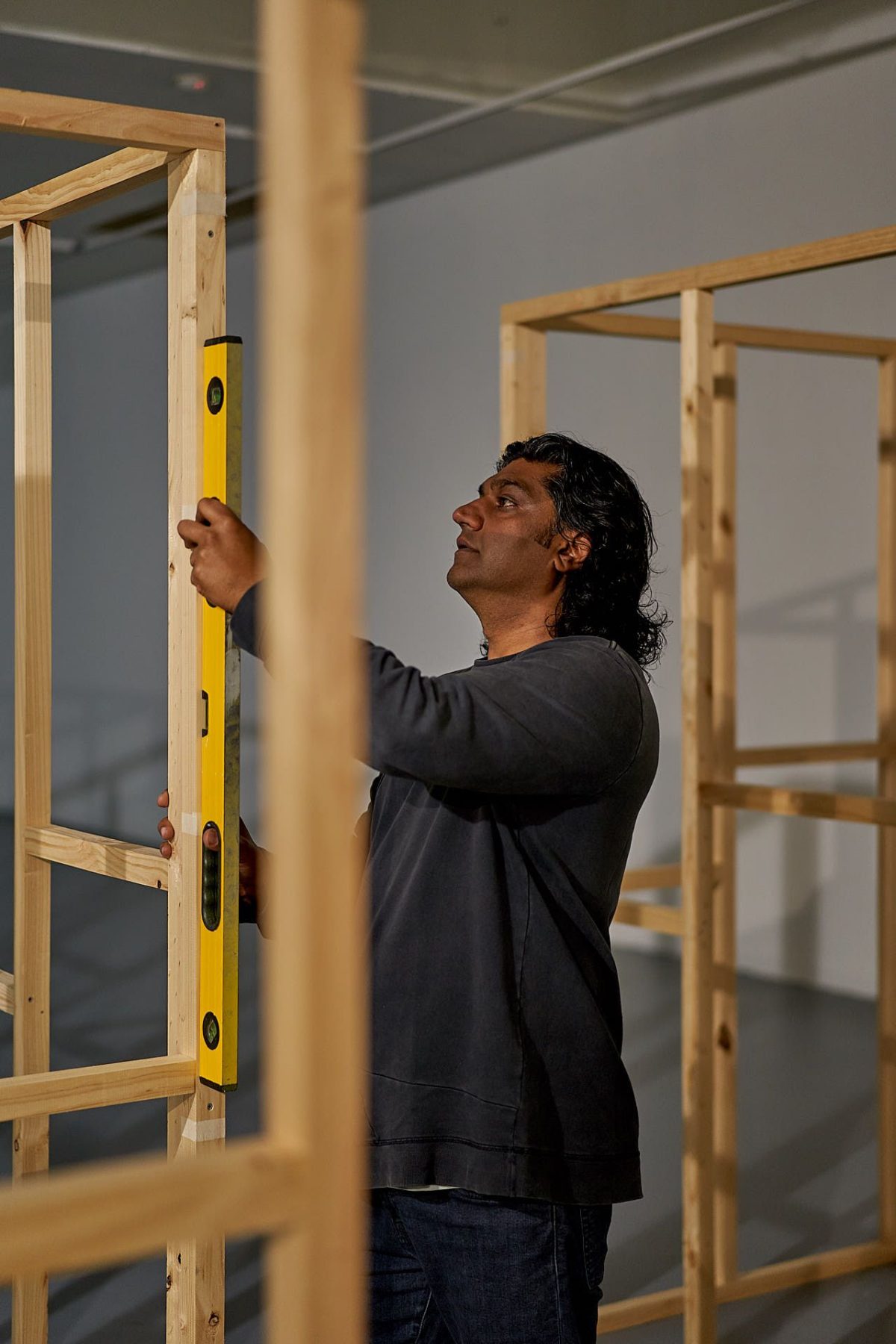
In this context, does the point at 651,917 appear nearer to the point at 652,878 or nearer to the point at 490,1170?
the point at 652,878

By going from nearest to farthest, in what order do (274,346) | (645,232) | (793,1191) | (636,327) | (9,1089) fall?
(274,346)
(9,1089)
(636,327)
(793,1191)
(645,232)

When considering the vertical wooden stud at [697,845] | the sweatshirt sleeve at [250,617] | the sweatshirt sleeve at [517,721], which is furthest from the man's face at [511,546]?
the vertical wooden stud at [697,845]

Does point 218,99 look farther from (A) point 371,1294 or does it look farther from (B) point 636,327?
(A) point 371,1294

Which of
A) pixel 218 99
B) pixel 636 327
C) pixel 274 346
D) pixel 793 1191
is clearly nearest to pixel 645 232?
pixel 218 99

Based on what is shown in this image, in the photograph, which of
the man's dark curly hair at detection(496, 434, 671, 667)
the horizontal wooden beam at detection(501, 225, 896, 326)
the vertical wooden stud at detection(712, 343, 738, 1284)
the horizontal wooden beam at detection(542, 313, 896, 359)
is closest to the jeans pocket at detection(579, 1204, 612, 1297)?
the man's dark curly hair at detection(496, 434, 671, 667)

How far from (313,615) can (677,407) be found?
730cm

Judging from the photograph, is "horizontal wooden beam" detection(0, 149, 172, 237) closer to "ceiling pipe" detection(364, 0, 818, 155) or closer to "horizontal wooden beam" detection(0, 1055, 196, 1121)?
"horizontal wooden beam" detection(0, 1055, 196, 1121)

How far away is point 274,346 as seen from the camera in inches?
35.5

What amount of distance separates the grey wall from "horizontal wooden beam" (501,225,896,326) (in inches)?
145

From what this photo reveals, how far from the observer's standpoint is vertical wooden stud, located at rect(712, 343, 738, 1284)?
3.77 metres

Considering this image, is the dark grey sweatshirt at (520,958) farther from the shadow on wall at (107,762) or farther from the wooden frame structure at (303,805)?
the shadow on wall at (107,762)

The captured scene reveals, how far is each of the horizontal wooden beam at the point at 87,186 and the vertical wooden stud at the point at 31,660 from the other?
40mm

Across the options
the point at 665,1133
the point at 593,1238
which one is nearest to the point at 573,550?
the point at 593,1238

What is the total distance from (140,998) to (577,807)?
4.95 metres
